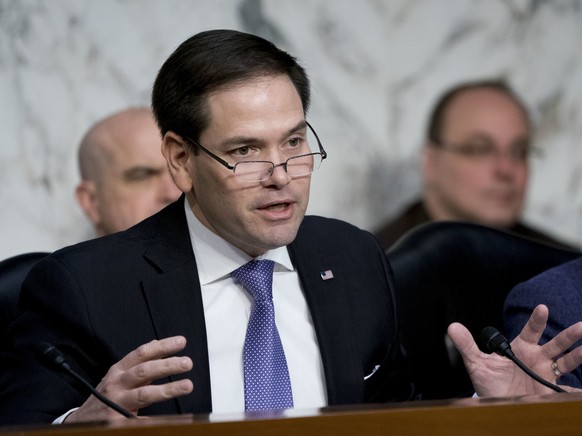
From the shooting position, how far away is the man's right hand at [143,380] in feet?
5.90

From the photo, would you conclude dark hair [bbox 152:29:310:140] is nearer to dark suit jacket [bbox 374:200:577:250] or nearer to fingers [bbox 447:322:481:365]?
fingers [bbox 447:322:481:365]

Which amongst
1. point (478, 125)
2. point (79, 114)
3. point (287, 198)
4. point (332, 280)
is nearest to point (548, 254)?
point (332, 280)

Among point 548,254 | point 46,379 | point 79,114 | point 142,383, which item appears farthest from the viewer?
point 79,114

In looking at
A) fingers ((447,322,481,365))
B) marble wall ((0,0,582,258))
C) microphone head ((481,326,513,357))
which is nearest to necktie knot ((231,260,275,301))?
fingers ((447,322,481,365))

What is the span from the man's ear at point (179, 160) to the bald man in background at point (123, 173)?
42.0 inches

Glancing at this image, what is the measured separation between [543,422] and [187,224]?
38.0 inches

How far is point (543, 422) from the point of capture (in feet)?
5.15

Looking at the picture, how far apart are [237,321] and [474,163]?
74.4 inches

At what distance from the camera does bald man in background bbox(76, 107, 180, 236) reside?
11.2ft

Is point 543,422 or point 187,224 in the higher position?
point 187,224

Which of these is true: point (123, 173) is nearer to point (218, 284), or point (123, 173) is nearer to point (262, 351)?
point (218, 284)

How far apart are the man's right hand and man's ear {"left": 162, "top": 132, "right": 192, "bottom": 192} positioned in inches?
19.3

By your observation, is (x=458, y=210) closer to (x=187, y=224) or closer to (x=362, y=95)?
(x=362, y=95)

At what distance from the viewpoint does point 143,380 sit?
1852mm
